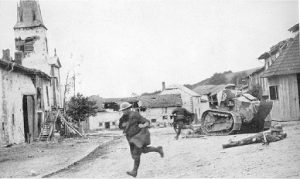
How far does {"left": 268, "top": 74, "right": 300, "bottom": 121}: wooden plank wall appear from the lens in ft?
49.1

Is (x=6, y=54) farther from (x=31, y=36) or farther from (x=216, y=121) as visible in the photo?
(x=216, y=121)

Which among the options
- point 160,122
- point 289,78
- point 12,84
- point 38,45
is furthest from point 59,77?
point 289,78

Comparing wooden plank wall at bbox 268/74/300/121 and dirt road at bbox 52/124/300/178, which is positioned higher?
wooden plank wall at bbox 268/74/300/121

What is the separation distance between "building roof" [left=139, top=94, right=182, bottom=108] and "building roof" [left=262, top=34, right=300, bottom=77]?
95.4ft

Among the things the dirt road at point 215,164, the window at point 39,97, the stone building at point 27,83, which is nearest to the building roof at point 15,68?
the stone building at point 27,83

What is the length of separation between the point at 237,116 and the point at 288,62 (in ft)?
12.1

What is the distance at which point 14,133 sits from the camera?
18141 millimetres

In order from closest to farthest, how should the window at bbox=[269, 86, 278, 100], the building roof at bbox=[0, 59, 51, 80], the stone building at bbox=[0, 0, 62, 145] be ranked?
the window at bbox=[269, 86, 278, 100], the building roof at bbox=[0, 59, 51, 80], the stone building at bbox=[0, 0, 62, 145]

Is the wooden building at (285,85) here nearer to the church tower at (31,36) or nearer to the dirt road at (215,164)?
the dirt road at (215,164)

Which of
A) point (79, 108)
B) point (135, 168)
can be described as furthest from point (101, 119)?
point (135, 168)

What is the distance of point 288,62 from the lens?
14.6 m

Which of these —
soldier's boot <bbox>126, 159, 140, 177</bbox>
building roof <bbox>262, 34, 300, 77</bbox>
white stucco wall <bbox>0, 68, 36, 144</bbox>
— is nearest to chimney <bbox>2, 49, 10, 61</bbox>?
white stucco wall <bbox>0, 68, 36, 144</bbox>

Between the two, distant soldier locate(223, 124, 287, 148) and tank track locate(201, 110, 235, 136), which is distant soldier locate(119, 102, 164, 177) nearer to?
distant soldier locate(223, 124, 287, 148)

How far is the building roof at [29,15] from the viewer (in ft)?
91.1
